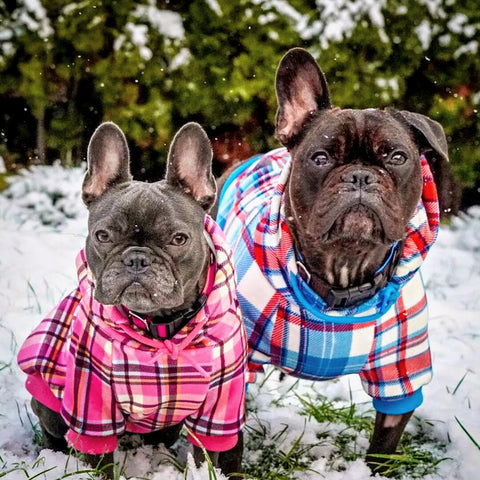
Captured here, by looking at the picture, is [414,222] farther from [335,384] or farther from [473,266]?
[473,266]

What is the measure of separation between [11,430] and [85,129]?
3.05 meters

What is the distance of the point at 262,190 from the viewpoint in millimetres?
3229

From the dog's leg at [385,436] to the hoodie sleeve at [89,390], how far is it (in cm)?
112

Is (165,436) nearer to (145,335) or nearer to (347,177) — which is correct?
(145,335)

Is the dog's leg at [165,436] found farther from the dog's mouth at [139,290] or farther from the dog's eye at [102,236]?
the dog's eye at [102,236]

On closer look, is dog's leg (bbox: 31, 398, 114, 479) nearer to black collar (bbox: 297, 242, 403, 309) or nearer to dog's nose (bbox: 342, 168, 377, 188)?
black collar (bbox: 297, 242, 403, 309)

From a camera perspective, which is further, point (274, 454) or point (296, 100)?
point (274, 454)

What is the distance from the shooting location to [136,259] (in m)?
2.40

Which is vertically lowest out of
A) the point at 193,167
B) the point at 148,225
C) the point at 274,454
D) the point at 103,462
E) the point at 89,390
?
the point at 274,454

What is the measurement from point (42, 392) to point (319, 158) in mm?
1460

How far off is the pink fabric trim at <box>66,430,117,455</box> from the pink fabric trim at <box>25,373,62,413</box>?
0.17 m

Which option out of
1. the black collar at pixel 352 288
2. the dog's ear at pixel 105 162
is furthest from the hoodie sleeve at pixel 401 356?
the dog's ear at pixel 105 162

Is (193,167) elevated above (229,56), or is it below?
below

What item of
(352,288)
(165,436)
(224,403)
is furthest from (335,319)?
(165,436)
